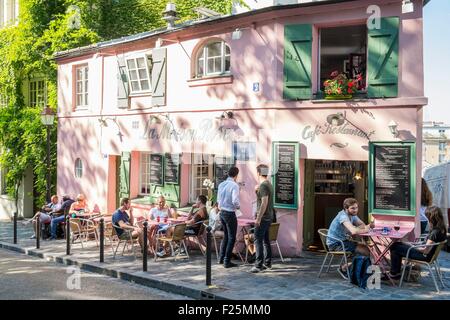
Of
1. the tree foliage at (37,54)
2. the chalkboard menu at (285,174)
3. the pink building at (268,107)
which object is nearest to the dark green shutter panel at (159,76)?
the pink building at (268,107)

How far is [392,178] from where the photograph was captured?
1012 cm

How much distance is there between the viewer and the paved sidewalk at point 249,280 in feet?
27.6

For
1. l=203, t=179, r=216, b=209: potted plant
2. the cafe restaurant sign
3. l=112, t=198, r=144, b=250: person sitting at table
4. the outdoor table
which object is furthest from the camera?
l=203, t=179, r=216, b=209: potted plant

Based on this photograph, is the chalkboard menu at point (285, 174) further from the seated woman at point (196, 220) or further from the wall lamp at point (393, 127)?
the wall lamp at point (393, 127)

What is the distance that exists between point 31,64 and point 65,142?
12.9 ft

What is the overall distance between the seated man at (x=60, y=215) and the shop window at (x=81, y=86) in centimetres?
317

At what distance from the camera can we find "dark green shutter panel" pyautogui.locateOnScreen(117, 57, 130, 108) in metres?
14.8

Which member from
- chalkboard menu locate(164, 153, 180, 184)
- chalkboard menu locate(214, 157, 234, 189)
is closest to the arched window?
chalkboard menu locate(214, 157, 234, 189)

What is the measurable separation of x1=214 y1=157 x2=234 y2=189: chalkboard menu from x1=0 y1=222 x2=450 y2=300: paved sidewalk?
5.94 ft

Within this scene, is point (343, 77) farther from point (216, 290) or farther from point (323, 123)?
point (216, 290)

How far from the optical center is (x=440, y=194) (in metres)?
14.6

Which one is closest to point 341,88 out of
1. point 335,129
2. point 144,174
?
point 335,129

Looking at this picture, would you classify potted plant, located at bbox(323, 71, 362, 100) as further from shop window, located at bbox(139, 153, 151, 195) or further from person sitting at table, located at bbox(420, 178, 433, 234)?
shop window, located at bbox(139, 153, 151, 195)

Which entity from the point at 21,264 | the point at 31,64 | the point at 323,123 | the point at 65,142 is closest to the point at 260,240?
the point at 323,123
